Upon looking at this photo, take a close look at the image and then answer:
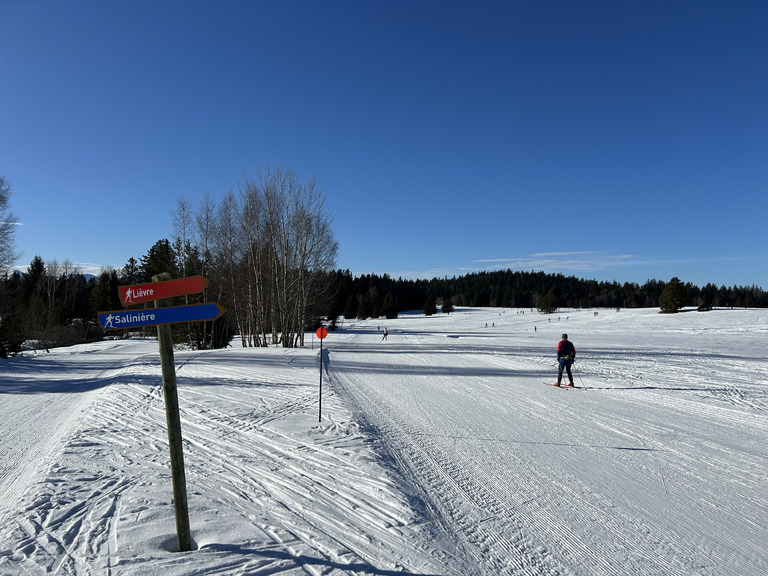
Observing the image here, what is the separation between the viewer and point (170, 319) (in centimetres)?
357

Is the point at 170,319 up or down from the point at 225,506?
up

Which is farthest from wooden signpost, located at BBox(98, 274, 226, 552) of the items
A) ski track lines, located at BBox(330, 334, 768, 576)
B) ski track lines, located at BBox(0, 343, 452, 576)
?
ski track lines, located at BBox(330, 334, 768, 576)

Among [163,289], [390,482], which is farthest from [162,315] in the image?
[390,482]

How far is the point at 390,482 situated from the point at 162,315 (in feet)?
11.5

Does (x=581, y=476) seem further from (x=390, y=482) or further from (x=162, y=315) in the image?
(x=162, y=315)

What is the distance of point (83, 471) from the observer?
18.9ft

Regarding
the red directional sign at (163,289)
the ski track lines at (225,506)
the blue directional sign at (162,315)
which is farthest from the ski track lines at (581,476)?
the red directional sign at (163,289)

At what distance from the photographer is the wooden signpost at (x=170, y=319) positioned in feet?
11.6

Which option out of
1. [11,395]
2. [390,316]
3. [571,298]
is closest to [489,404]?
[11,395]

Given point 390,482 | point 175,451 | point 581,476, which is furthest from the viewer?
point 581,476

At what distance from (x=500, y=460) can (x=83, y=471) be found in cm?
592

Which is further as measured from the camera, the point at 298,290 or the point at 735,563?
the point at 298,290

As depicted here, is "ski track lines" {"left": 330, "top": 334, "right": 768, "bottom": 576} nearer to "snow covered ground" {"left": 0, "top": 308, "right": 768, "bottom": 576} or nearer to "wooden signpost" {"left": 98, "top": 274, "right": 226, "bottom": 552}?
"snow covered ground" {"left": 0, "top": 308, "right": 768, "bottom": 576}

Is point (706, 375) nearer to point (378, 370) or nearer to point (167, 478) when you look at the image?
point (378, 370)
